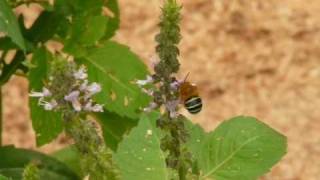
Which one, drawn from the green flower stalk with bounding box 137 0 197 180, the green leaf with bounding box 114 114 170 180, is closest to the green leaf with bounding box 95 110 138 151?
the green leaf with bounding box 114 114 170 180

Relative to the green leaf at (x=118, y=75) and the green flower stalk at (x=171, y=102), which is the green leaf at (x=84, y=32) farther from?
the green flower stalk at (x=171, y=102)

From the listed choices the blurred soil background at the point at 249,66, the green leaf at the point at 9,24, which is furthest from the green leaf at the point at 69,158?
the blurred soil background at the point at 249,66

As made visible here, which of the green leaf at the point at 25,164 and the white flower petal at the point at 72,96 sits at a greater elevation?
the green leaf at the point at 25,164


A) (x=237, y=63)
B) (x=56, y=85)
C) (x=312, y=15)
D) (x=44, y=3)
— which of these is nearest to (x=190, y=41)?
(x=237, y=63)

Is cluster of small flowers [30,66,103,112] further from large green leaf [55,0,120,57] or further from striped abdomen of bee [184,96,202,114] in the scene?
large green leaf [55,0,120,57]

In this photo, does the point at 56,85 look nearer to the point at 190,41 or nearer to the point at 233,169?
the point at 233,169

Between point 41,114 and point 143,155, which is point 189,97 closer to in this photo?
point 143,155

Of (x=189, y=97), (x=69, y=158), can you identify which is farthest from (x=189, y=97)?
(x=69, y=158)
